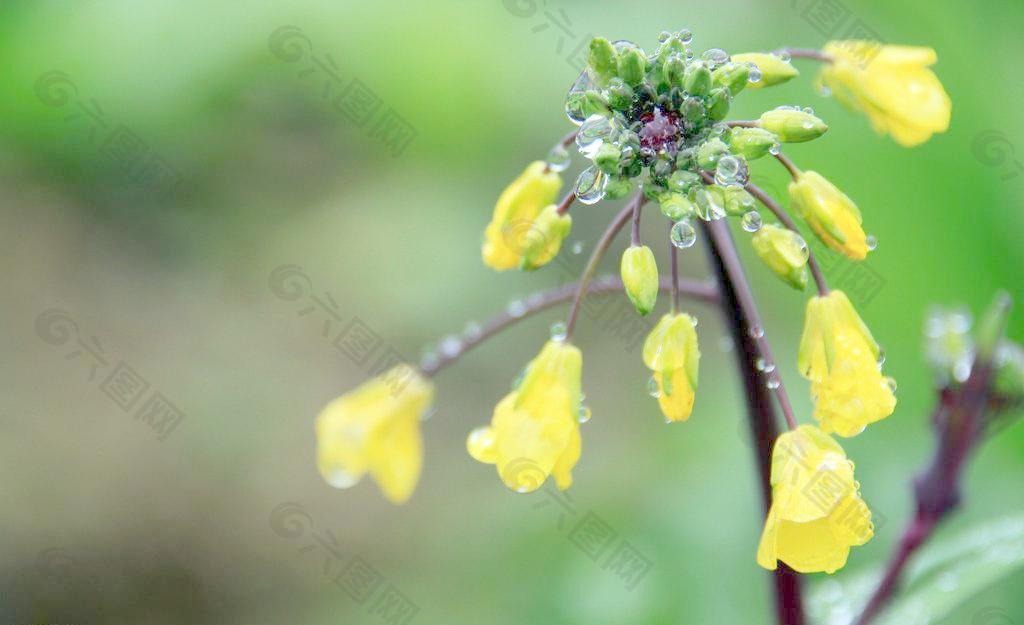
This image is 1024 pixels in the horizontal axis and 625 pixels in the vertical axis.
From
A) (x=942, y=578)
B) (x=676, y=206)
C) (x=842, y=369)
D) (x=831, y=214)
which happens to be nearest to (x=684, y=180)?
(x=676, y=206)

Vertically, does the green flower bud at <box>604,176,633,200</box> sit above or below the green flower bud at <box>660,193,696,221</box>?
below

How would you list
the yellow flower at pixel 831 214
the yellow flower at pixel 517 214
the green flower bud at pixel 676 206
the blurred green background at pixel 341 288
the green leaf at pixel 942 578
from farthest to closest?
the blurred green background at pixel 341 288 < the green leaf at pixel 942 578 < the yellow flower at pixel 517 214 < the yellow flower at pixel 831 214 < the green flower bud at pixel 676 206

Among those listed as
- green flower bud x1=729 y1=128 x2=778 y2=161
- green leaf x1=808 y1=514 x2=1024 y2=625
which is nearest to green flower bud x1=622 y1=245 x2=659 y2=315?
green flower bud x1=729 y1=128 x2=778 y2=161

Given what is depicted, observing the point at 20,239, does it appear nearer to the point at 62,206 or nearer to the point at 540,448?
the point at 62,206

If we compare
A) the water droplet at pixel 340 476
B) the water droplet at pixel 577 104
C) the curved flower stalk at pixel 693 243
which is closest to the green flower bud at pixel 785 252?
the curved flower stalk at pixel 693 243

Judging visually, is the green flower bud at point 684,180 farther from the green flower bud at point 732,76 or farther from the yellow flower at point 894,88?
the yellow flower at point 894,88

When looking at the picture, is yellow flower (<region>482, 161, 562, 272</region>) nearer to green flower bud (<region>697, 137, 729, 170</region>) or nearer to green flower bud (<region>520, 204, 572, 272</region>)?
green flower bud (<region>520, 204, 572, 272</region>)

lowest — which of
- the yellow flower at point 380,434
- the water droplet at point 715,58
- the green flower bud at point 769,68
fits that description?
the yellow flower at point 380,434
